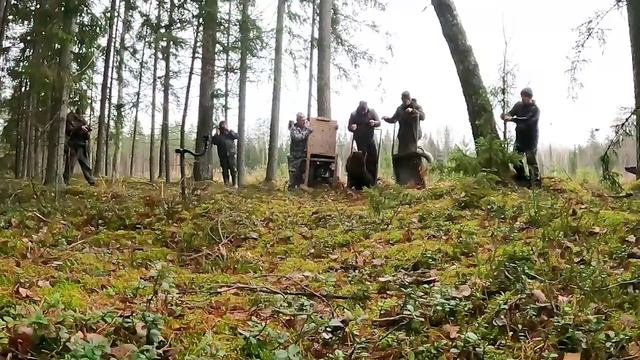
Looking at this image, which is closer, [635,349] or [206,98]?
[635,349]

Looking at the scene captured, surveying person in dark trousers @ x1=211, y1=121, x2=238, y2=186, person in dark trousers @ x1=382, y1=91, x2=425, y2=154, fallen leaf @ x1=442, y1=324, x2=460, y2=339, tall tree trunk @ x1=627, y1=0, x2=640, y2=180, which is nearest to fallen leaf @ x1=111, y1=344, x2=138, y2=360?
fallen leaf @ x1=442, y1=324, x2=460, y2=339

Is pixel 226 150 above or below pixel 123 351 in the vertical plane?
above

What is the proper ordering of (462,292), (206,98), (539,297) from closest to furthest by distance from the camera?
(539,297) → (462,292) → (206,98)

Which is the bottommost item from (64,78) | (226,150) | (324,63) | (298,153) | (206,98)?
(298,153)

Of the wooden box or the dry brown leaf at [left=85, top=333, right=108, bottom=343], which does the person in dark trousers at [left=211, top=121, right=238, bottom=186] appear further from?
the dry brown leaf at [left=85, top=333, right=108, bottom=343]

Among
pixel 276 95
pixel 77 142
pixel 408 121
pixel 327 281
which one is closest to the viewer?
pixel 327 281

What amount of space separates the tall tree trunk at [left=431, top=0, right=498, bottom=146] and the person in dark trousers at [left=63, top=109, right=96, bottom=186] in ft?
23.2

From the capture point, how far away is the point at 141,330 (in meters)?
2.69

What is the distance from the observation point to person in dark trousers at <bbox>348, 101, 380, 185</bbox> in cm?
1216

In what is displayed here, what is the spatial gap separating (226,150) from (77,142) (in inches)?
165

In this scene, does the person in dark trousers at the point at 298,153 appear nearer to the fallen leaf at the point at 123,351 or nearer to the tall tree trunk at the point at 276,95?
the tall tree trunk at the point at 276,95

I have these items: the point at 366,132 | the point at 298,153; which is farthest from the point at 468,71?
the point at 298,153

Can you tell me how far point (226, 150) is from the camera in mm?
15539

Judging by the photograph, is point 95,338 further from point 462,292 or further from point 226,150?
point 226,150
